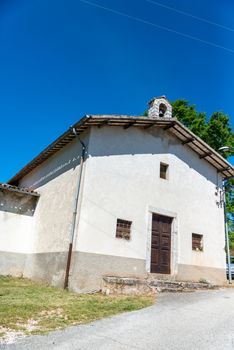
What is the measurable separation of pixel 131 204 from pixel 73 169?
8.69 ft

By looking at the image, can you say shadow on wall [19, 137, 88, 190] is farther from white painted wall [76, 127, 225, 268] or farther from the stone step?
the stone step

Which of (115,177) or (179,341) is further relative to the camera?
(115,177)

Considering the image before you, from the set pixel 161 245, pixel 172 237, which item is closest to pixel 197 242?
pixel 172 237

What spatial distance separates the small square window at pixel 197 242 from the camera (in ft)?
43.4

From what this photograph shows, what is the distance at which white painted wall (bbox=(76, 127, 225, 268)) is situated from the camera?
10570 mm

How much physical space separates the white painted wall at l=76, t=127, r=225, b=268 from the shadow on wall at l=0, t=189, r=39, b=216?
465 centimetres

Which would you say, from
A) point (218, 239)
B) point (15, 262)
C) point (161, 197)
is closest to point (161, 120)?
point (161, 197)

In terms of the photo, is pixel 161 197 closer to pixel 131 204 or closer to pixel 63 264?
pixel 131 204

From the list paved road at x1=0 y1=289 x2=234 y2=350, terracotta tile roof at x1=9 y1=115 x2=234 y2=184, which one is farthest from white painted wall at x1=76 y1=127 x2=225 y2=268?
paved road at x1=0 y1=289 x2=234 y2=350

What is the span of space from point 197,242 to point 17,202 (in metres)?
8.33

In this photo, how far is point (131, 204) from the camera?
11523mm

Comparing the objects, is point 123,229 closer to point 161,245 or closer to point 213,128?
point 161,245

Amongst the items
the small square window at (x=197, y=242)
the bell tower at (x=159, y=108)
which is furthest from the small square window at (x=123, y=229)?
the bell tower at (x=159, y=108)

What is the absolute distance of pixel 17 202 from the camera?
13.6m
